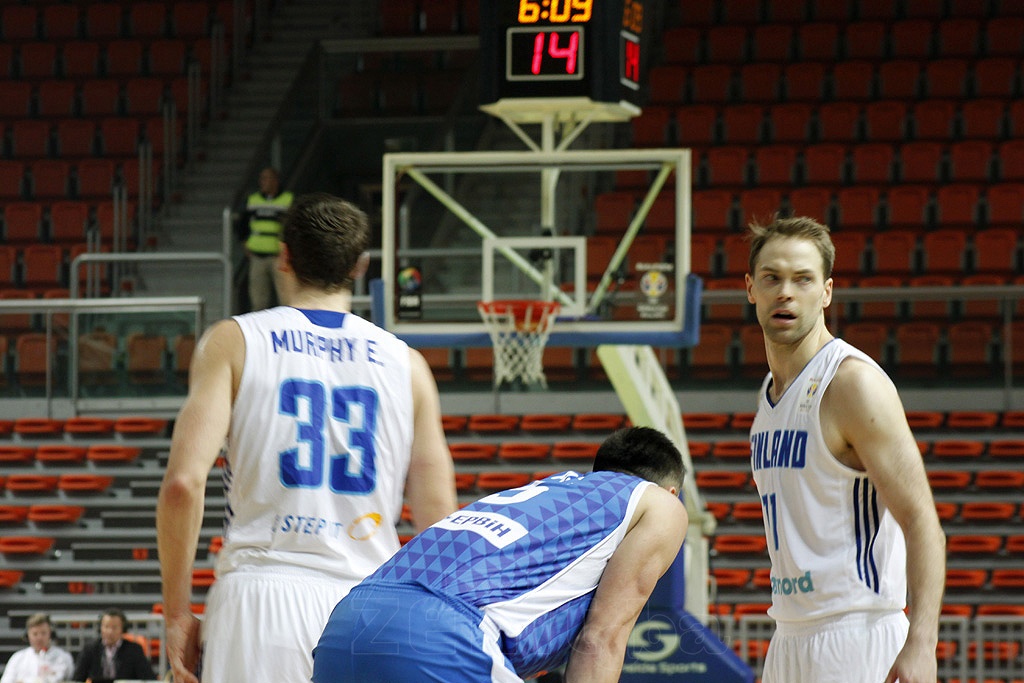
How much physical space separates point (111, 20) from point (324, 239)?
1903cm

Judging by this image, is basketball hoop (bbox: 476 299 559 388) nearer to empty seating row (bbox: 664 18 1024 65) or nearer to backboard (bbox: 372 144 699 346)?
backboard (bbox: 372 144 699 346)

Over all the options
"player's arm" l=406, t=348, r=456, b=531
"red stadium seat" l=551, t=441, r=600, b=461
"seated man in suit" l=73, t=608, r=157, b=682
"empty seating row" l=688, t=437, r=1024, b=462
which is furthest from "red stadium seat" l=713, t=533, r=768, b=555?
"player's arm" l=406, t=348, r=456, b=531

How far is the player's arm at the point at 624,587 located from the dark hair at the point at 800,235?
862 millimetres

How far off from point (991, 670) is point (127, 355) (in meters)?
8.70

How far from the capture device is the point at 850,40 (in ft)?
62.3

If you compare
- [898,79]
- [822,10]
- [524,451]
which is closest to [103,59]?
[524,451]

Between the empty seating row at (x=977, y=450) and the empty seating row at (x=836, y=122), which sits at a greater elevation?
the empty seating row at (x=836, y=122)

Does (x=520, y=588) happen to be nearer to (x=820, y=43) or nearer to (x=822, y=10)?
(x=820, y=43)

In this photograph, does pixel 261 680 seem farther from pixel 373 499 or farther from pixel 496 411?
pixel 496 411

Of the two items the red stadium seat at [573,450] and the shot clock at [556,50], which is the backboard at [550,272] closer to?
the shot clock at [556,50]

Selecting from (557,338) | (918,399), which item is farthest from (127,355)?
(918,399)

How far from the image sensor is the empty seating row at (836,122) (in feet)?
58.1

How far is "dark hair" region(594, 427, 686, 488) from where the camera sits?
362 centimetres

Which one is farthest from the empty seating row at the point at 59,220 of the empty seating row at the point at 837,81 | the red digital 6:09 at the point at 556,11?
the red digital 6:09 at the point at 556,11
